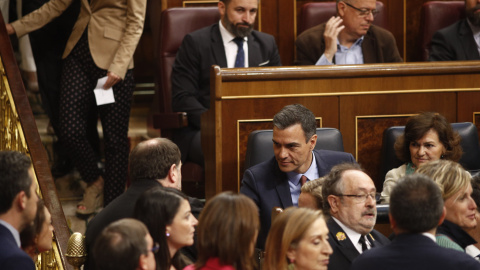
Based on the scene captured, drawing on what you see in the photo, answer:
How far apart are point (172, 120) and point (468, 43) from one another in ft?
5.88

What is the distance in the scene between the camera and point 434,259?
6.98 ft

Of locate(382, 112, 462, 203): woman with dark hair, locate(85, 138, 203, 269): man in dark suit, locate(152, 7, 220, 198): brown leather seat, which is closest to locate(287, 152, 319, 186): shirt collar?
locate(382, 112, 462, 203): woman with dark hair

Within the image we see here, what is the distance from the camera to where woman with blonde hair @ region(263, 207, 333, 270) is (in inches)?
87.4

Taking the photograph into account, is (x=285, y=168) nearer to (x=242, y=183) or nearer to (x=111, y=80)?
(x=242, y=183)

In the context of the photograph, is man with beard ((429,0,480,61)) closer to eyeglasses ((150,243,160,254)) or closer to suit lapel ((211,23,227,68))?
suit lapel ((211,23,227,68))

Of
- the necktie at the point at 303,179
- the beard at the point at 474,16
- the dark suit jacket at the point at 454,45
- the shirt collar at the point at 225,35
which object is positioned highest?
the beard at the point at 474,16

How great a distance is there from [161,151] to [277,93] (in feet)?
3.54

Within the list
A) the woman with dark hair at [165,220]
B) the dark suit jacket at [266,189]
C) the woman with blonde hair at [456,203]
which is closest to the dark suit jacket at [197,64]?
the dark suit jacket at [266,189]

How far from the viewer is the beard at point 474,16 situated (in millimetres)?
4697

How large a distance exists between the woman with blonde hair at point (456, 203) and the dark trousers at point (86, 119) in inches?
81.9

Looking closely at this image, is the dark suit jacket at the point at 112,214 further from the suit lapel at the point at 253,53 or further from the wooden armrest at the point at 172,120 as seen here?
the suit lapel at the point at 253,53

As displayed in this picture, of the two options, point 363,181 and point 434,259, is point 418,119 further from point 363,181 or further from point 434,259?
point 434,259

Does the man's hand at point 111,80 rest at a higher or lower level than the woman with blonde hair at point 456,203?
higher

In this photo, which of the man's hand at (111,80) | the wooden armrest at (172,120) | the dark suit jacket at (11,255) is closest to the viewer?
the dark suit jacket at (11,255)
